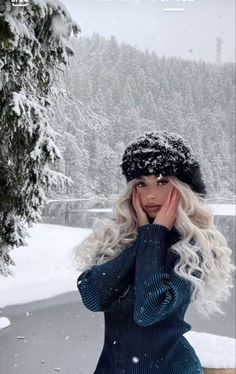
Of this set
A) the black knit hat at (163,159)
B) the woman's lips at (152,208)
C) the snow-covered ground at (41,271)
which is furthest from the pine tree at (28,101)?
the snow-covered ground at (41,271)

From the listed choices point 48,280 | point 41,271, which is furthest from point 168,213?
point 41,271

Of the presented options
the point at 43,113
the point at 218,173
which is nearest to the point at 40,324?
the point at 43,113

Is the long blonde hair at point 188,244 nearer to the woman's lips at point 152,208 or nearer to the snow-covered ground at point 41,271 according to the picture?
the woman's lips at point 152,208

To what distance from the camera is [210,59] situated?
55344 mm

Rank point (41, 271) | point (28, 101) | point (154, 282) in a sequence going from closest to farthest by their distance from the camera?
1. point (154, 282)
2. point (28, 101)
3. point (41, 271)

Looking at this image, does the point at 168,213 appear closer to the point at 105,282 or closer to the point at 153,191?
the point at 153,191

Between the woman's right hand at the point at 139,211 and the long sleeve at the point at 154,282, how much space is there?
1.2 inches

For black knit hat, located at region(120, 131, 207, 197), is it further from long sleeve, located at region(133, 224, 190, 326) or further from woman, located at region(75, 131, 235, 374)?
long sleeve, located at region(133, 224, 190, 326)

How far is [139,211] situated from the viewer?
1101 mm

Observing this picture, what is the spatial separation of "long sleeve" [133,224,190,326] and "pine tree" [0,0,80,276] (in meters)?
1.44

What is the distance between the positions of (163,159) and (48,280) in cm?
1248

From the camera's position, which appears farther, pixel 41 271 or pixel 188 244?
pixel 41 271

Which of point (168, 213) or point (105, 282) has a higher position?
point (168, 213)

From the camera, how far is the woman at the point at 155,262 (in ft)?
3.26
